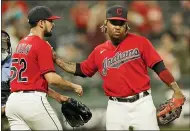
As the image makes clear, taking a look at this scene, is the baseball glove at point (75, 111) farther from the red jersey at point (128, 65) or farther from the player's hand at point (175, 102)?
the player's hand at point (175, 102)

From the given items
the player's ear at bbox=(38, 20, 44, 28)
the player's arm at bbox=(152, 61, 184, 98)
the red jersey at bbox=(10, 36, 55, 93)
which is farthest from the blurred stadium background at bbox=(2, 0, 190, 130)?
the player's arm at bbox=(152, 61, 184, 98)

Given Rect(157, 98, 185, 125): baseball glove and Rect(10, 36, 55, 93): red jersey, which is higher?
Rect(10, 36, 55, 93): red jersey

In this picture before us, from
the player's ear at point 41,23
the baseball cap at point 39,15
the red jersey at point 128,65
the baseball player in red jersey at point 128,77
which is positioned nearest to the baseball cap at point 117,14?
the baseball player in red jersey at point 128,77

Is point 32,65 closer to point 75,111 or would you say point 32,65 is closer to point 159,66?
point 75,111

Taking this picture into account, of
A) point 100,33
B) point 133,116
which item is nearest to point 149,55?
point 133,116

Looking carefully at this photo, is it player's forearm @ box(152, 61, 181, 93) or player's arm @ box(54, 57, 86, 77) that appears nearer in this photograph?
player's forearm @ box(152, 61, 181, 93)

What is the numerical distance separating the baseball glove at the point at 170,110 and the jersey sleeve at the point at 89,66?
1086mm

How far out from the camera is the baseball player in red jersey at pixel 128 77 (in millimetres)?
7793

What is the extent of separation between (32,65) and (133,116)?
4.78 ft

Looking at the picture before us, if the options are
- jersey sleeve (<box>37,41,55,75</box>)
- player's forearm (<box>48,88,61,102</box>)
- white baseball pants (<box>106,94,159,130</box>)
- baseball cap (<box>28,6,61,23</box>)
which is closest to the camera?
white baseball pants (<box>106,94,159,130</box>)

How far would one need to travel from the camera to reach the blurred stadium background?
1344cm

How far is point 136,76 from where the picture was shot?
792 cm

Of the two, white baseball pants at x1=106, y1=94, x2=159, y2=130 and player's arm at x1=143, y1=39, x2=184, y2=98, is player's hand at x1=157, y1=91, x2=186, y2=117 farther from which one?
white baseball pants at x1=106, y1=94, x2=159, y2=130

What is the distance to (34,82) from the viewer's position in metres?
7.97
